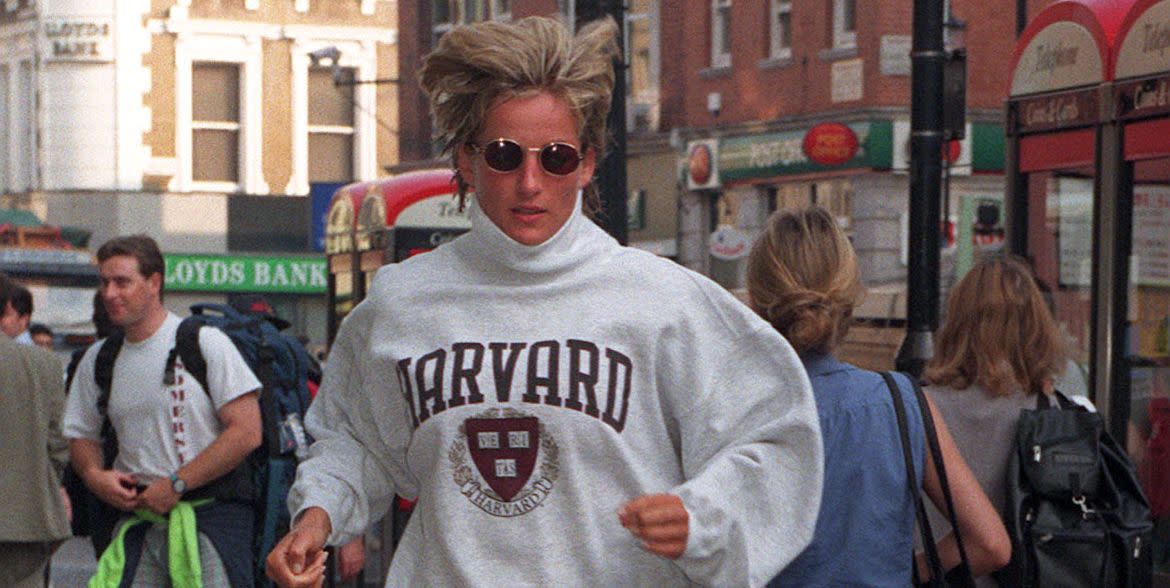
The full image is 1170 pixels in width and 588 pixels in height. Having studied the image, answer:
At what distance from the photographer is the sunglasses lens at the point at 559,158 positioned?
352 centimetres

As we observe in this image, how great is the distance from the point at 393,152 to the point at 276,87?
2532 mm

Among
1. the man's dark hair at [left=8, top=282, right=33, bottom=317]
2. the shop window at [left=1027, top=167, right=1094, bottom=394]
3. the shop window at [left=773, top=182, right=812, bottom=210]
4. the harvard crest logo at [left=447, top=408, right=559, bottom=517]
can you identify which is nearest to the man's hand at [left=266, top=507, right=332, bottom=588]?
the harvard crest logo at [left=447, top=408, right=559, bottom=517]

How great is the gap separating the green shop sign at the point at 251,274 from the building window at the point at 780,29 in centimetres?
1356

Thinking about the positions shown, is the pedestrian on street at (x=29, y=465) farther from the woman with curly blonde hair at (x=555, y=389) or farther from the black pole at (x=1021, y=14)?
the black pole at (x=1021, y=14)

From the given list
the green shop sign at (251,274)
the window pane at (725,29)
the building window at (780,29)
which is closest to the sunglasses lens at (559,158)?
the building window at (780,29)

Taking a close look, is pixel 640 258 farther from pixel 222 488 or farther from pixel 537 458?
pixel 222 488

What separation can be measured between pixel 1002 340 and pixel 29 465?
12.6 feet

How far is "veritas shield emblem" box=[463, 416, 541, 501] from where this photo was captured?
3.41 m

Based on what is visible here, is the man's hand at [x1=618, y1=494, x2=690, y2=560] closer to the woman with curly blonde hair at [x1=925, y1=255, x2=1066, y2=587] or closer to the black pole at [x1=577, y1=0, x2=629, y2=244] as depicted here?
the woman with curly blonde hair at [x1=925, y1=255, x2=1066, y2=587]

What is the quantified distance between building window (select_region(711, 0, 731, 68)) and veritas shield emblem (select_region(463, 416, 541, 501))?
29451 millimetres

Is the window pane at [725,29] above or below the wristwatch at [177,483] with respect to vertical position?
above

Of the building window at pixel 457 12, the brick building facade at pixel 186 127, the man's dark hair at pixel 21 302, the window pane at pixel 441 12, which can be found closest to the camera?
the man's dark hair at pixel 21 302

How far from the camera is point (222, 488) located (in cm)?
768

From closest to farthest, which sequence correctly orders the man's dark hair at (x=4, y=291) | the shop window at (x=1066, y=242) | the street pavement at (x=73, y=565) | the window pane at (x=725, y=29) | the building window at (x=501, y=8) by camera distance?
the man's dark hair at (x=4, y=291) → the shop window at (x=1066, y=242) → the street pavement at (x=73, y=565) → the window pane at (x=725, y=29) → the building window at (x=501, y=8)
